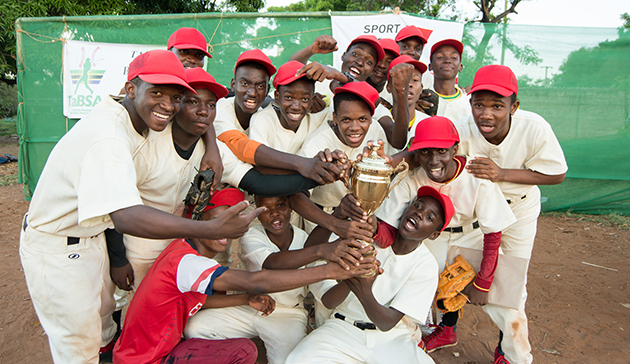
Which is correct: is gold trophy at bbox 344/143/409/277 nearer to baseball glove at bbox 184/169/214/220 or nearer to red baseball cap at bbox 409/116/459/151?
red baseball cap at bbox 409/116/459/151

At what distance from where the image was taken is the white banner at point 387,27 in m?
6.04

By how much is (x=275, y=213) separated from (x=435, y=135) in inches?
48.6

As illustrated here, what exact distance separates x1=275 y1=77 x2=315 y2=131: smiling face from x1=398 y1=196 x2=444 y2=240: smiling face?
3.68 ft

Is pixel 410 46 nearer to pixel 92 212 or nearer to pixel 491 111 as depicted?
pixel 491 111

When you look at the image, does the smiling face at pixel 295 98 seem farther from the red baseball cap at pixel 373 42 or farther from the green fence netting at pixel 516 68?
the green fence netting at pixel 516 68

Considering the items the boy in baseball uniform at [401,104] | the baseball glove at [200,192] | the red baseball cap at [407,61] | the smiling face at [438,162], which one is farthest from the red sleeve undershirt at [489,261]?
the baseball glove at [200,192]

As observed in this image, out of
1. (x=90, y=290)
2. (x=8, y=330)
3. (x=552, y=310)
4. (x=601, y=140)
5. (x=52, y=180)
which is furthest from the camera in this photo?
(x=601, y=140)

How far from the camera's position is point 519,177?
9.25 feet

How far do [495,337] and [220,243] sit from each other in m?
2.63

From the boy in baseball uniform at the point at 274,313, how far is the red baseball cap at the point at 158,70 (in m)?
1.04

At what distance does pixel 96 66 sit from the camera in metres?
6.65

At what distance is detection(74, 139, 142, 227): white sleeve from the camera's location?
1696 millimetres

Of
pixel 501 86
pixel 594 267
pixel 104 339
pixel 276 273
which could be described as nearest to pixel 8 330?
pixel 104 339

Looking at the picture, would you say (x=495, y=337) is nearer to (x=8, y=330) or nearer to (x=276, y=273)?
(x=276, y=273)
